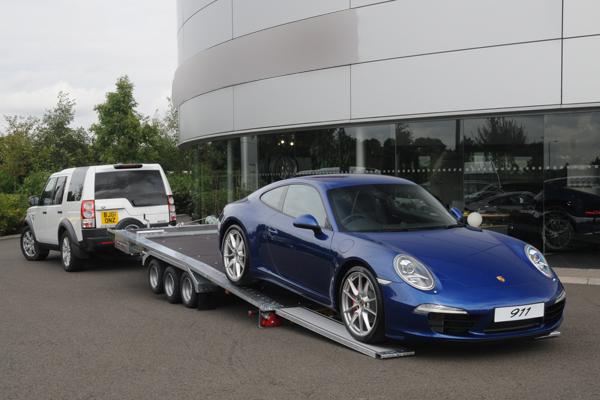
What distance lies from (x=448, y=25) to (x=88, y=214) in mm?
7349

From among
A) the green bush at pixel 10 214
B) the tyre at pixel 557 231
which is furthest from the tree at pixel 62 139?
the tyre at pixel 557 231

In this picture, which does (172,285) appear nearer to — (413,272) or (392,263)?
(392,263)

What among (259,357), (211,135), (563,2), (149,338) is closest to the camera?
(259,357)

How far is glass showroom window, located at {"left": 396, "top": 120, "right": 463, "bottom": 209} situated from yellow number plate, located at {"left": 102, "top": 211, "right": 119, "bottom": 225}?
578cm

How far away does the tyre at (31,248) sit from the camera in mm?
13919

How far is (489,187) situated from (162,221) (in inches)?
242

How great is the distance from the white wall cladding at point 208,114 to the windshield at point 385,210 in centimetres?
1033

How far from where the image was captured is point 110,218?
11.5m

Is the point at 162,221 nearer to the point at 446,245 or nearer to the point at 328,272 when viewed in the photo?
the point at 328,272

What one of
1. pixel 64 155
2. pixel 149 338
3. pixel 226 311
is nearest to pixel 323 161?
pixel 226 311

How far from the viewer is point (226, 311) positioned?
26.7ft

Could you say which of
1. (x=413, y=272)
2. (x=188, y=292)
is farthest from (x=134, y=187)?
(x=413, y=272)

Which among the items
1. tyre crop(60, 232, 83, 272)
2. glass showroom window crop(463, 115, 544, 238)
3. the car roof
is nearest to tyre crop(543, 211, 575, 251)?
glass showroom window crop(463, 115, 544, 238)

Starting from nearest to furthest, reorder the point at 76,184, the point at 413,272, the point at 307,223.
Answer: the point at 413,272 < the point at 307,223 < the point at 76,184
